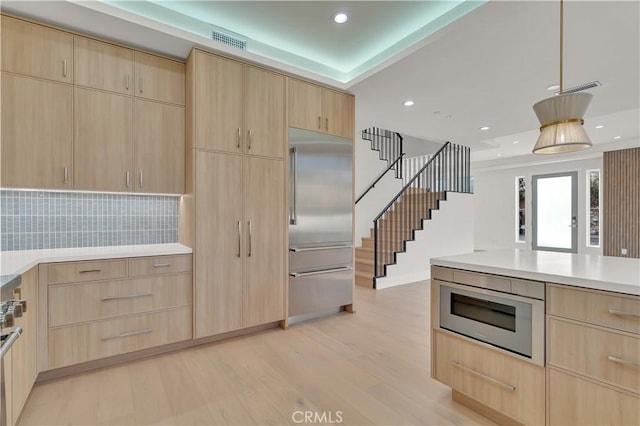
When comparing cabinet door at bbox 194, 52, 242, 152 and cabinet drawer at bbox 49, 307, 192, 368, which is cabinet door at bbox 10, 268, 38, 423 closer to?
cabinet drawer at bbox 49, 307, 192, 368

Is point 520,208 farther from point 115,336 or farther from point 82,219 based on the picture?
point 82,219

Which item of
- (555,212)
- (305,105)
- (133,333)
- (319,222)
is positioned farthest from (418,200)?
(133,333)

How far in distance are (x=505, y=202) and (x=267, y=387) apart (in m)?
9.50

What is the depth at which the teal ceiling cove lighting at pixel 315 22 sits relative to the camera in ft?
8.72

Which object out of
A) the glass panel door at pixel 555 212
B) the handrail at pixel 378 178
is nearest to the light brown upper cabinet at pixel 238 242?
the handrail at pixel 378 178

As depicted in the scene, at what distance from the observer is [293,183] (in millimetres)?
3389

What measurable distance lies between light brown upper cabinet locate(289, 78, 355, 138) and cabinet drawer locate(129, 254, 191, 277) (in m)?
1.78

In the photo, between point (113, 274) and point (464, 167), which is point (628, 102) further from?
point (113, 274)

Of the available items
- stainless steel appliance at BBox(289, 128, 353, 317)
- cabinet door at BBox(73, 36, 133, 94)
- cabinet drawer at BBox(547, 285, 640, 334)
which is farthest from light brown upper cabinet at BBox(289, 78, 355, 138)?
cabinet drawer at BBox(547, 285, 640, 334)

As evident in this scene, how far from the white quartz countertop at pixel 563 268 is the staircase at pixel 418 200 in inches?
143

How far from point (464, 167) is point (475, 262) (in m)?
5.87

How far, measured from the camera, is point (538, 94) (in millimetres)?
3887

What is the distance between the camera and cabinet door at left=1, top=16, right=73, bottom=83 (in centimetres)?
232

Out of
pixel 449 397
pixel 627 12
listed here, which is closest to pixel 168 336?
pixel 449 397
